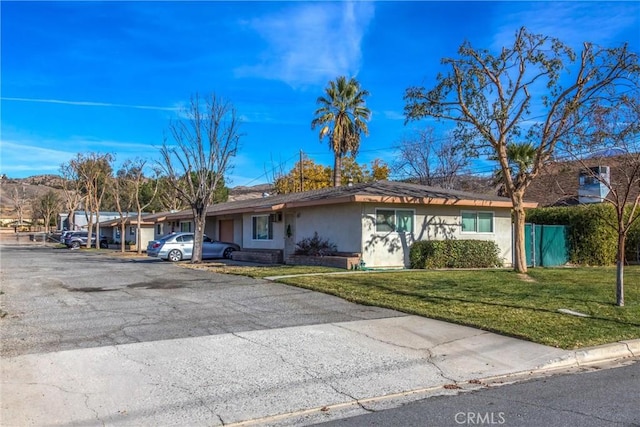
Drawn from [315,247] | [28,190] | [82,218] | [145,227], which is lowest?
[315,247]

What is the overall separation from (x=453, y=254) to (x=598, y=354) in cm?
1270

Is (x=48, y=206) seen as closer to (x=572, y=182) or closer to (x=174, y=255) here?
(x=174, y=255)

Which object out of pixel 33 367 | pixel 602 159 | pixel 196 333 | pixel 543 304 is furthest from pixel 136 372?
pixel 602 159

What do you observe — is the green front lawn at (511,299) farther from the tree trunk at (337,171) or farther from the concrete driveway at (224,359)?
the tree trunk at (337,171)

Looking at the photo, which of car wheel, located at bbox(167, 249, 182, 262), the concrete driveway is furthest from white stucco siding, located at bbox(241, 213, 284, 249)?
the concrete driveway

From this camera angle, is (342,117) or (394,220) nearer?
(394,220)

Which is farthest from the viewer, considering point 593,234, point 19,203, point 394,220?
point 19,203

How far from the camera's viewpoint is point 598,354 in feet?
26.3

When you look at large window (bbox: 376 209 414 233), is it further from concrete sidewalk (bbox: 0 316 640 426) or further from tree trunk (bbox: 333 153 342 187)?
tree trunk (bbox: 333 153 342 187)

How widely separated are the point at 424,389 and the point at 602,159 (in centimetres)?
898

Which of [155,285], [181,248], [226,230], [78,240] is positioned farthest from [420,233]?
[78,240]

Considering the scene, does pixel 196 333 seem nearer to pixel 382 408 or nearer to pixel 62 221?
pixel 382 408

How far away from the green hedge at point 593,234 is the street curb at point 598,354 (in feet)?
55.7

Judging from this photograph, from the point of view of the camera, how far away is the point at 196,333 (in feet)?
28.8
